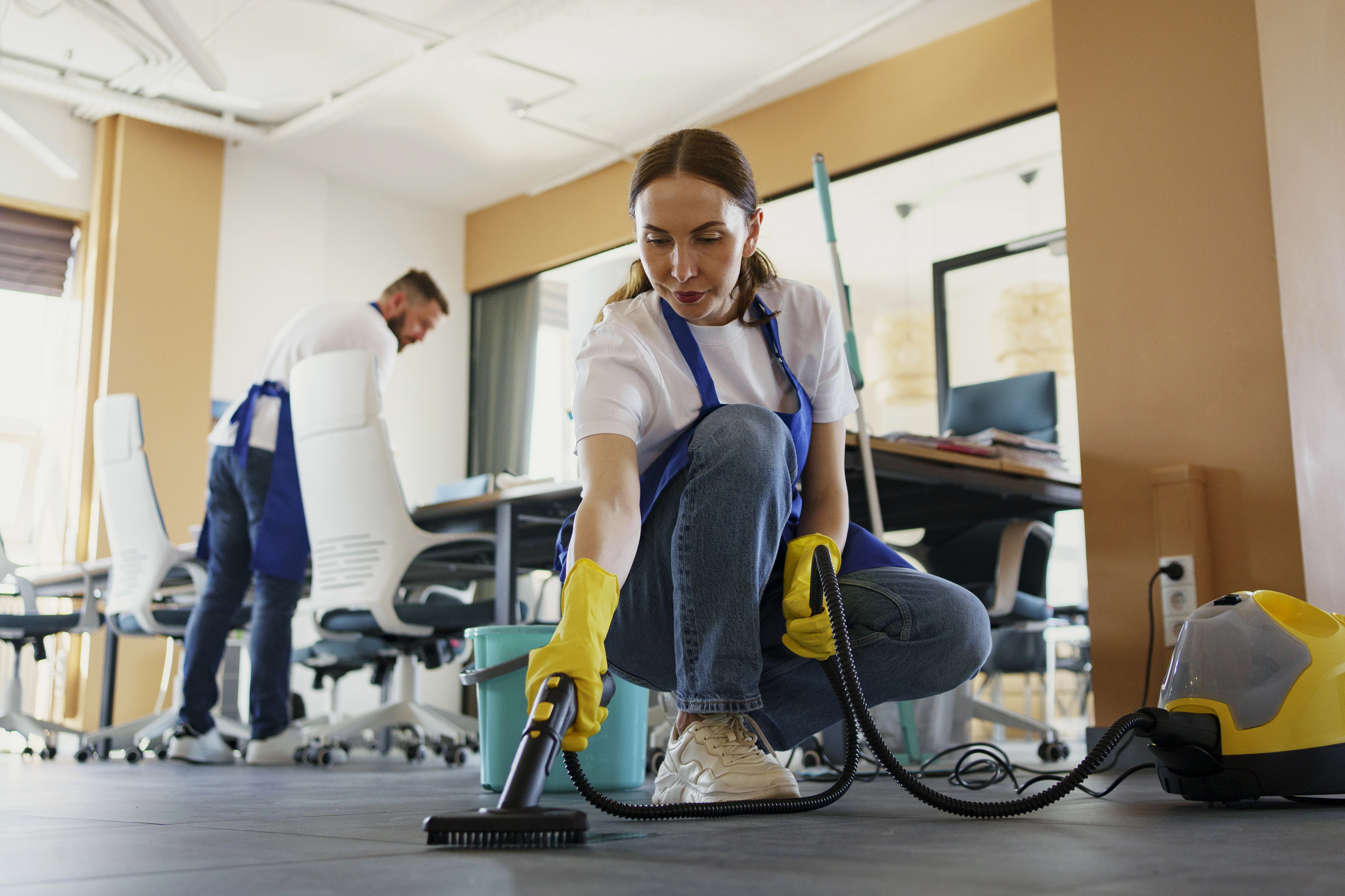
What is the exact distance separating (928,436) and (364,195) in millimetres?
4951

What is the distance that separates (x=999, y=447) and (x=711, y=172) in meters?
1.53

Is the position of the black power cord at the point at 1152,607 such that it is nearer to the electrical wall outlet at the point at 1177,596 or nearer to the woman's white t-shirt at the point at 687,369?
the electrical wall outlet at the point at 1177,596

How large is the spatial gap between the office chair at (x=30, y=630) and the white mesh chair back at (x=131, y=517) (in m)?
0.48

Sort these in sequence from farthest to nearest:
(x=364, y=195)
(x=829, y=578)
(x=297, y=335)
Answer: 1. (x=364, y=195)
2. (x=297, y=335)
3. (x=829, y=578)

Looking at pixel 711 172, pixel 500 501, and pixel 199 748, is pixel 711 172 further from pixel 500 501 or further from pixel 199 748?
pixel 199 748

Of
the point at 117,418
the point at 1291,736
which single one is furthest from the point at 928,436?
the point at 117,418

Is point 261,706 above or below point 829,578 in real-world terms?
below

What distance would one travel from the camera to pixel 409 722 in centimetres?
333

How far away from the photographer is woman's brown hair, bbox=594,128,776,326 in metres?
1.38

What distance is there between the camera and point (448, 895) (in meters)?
0.69

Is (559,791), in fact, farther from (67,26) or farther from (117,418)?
(67,26)

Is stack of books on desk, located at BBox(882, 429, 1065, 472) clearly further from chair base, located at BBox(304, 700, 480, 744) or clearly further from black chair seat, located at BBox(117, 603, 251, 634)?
black chair seat, located at BBox(117, 603, 251, 634)

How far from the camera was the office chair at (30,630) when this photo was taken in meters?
3.82

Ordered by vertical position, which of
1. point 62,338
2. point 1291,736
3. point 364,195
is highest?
point 364,195
